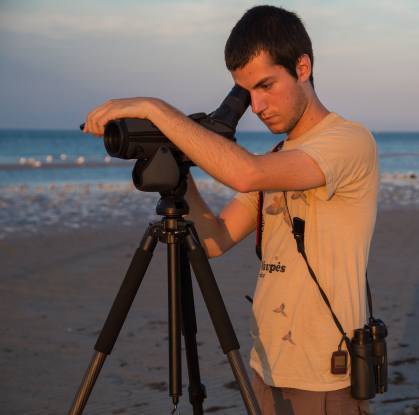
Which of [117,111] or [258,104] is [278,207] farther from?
[117,111]

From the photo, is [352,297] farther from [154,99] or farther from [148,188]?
[154,99]

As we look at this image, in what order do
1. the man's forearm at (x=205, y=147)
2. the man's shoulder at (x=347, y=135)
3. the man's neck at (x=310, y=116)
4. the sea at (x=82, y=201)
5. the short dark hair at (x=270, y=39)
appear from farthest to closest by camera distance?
the sea at (x=82, y=201) < the man's neck at (x=310, y=116) < the short dark hair at (x=270, y=39) < the man's shoulder at (x=347, y=135) < the man's forearm at (x=205, y=147)

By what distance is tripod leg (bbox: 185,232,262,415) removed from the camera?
1.55 metres

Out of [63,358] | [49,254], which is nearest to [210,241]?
[63,358]

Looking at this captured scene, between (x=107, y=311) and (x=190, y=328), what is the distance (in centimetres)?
337

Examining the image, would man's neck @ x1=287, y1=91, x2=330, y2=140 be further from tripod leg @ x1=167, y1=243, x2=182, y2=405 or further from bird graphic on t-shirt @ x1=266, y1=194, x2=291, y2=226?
tripod leg @ x1=167, y1=243, x2=182, y2=405

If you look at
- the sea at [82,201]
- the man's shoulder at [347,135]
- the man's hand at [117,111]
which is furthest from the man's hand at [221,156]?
the sea at [82,201]

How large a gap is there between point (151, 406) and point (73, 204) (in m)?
8.93

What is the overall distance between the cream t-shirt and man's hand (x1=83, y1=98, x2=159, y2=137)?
22.7 inches

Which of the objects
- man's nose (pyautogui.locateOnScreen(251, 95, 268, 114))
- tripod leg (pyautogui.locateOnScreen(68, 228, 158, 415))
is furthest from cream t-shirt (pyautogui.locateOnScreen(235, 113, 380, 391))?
tripod leg (pyautogui.locateOnScreen(68, 228, 158, 415))

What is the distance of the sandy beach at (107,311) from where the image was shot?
3.46 metres

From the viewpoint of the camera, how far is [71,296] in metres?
5.43

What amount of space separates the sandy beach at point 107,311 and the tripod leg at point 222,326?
1878 mm

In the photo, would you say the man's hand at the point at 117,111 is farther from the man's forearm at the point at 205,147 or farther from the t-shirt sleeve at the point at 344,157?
the t-shirt sleeve at the point at 344,157
